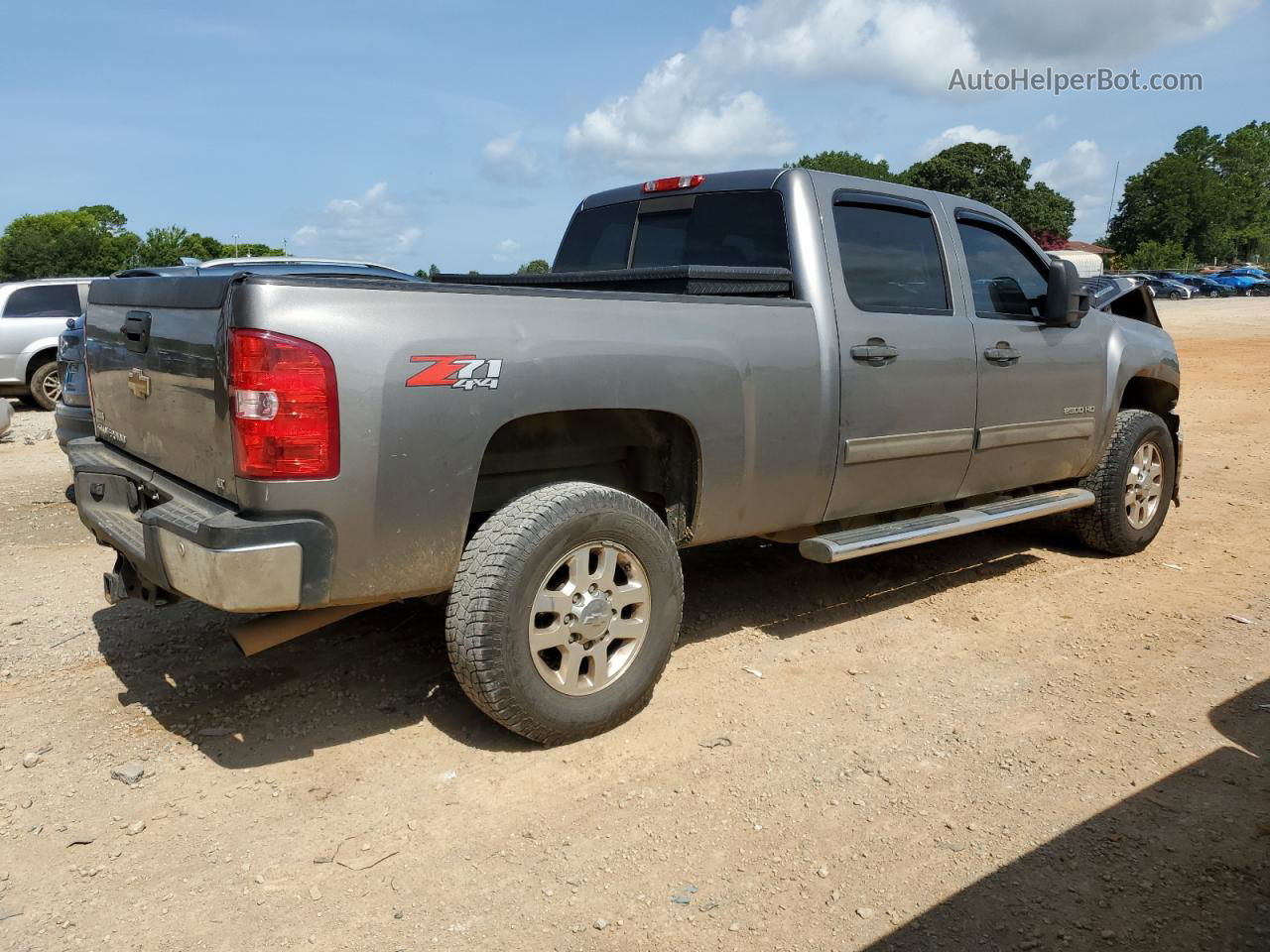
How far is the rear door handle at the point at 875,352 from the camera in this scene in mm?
4137

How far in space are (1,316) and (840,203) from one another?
40.5ft

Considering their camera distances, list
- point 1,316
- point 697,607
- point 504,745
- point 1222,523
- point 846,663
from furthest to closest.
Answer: point 1,316 → point 1222,523 → point 697,607 → point 846,663 → point 504,745

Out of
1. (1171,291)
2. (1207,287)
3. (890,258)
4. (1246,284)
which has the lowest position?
(890,258)

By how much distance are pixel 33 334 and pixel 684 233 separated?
447 inches

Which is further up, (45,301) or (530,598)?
(45,301)

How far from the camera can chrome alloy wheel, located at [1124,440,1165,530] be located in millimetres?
5871

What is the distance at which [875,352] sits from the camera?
13.7ft

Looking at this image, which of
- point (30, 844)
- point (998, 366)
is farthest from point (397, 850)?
point (998, 366)

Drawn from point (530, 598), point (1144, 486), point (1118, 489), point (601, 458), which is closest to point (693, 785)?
point (530, 598)

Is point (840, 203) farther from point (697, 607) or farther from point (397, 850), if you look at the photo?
point (397, 850)

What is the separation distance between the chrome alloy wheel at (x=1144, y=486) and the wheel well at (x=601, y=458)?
3.26 metres

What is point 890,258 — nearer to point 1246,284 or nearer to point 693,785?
point 693,785

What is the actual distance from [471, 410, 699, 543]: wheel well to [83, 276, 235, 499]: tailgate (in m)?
0.88

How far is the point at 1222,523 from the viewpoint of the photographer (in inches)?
265
